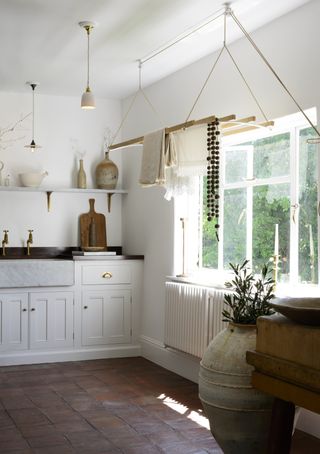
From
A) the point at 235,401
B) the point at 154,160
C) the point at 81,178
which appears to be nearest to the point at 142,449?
the point at 235,401

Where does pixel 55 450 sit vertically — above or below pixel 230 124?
below

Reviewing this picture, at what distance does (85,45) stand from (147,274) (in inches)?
93.0

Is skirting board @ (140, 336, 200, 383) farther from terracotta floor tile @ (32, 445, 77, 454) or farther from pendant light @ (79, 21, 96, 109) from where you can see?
pendant light @ (79, 21, 96, 109)

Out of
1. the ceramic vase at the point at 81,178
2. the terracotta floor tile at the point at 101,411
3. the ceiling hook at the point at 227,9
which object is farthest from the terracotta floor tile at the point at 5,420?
the ceiling hook at the point at 227,9

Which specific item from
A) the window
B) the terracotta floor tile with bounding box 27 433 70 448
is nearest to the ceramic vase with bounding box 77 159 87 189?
the window

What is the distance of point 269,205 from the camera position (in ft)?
15.6

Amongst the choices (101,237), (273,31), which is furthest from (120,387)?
(273,31)

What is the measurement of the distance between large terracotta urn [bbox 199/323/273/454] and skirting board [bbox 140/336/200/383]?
202 cm

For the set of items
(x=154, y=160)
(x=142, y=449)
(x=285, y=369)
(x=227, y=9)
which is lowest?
(x=142, y=449)

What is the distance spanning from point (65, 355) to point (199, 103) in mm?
2666

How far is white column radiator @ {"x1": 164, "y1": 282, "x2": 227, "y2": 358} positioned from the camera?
194 inches

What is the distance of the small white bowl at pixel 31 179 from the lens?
6473 mm

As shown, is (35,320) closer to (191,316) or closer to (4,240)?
(4,240)

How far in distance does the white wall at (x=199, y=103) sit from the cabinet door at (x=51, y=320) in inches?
30.0
